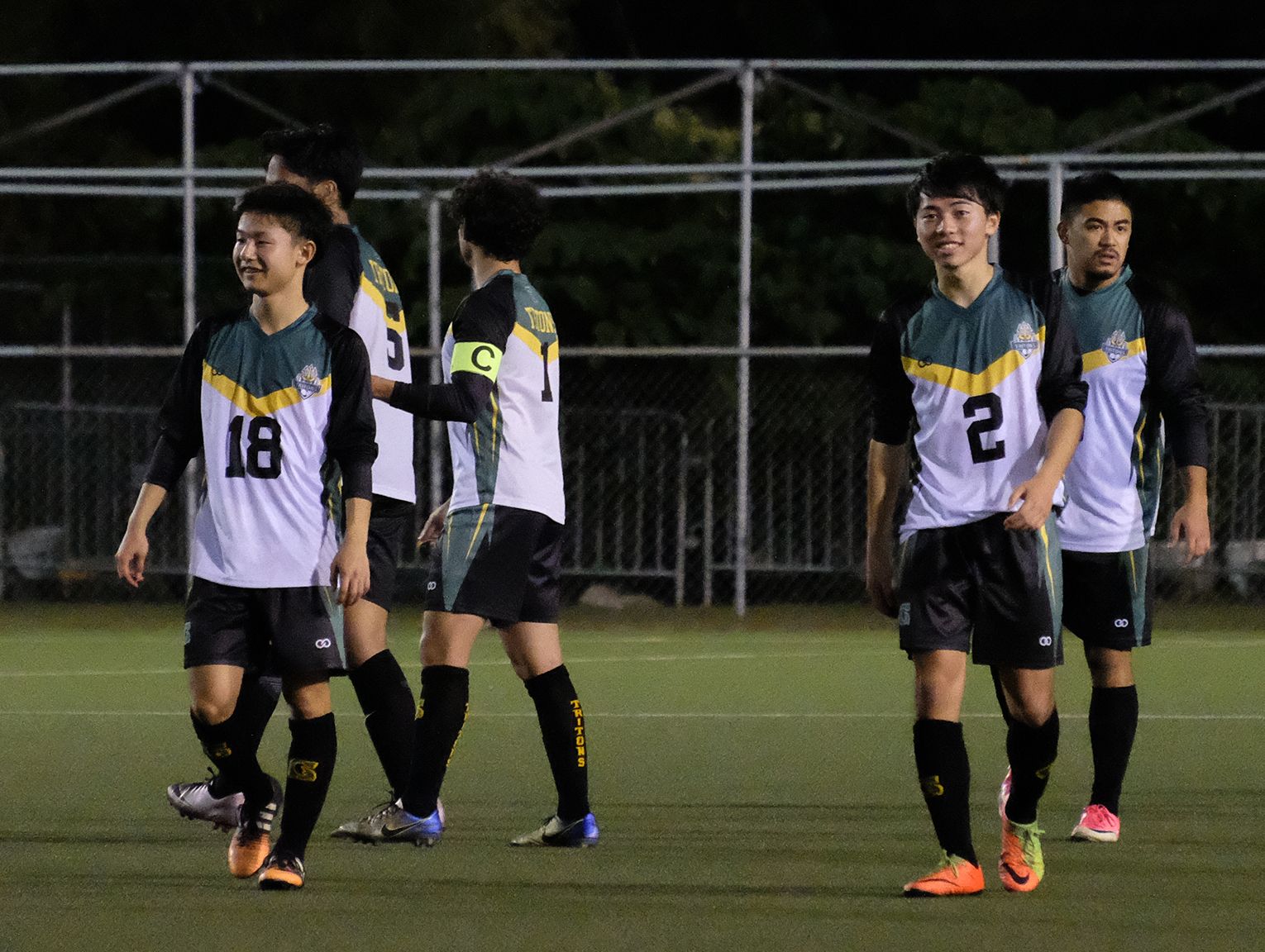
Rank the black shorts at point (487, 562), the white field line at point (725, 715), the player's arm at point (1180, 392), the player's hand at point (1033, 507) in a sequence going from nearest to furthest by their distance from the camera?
the player's hand at point (1033, 507), the black shorts at point (487, 562), the player's arm at point (1180, 392), the white field line at point (725, 715)

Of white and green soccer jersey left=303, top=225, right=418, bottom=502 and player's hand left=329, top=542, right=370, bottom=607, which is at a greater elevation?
white and green soccer jersey left=303, top=225, right=418, bottom=502

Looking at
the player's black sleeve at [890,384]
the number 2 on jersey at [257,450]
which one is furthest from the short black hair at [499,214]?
the player's black sleeve at [890,384]

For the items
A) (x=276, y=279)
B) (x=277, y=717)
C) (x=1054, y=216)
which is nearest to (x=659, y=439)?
(x=1054, y=216)

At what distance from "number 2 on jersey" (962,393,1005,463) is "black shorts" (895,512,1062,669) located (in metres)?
0.15

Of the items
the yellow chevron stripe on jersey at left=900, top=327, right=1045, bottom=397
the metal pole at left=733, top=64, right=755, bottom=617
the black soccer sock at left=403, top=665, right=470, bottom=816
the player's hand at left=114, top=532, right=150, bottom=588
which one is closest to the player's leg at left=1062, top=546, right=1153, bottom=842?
the yellow chevron stripe on jersey at left=900, top=327, right=1045, bottom=397

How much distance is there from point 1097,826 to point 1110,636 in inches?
21.9

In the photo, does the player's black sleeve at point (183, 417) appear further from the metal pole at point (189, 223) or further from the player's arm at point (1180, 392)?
the metal pole at point (189, 223)

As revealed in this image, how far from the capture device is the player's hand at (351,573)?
559cm

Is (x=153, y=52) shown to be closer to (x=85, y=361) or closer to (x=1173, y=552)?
(x=85, y=361)

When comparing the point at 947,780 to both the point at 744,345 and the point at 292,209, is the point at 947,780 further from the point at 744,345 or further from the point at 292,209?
the point at 744,345

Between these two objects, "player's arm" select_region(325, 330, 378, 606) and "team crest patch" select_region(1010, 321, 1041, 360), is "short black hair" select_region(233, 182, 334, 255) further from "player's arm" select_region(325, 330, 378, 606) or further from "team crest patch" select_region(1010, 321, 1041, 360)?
"team crest patch" select_region(1010, 321, 1041, 360)

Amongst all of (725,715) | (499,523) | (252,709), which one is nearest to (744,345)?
(725,715)

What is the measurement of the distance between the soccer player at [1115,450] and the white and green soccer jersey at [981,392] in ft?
3.61

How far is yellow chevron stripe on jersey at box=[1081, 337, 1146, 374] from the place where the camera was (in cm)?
669
